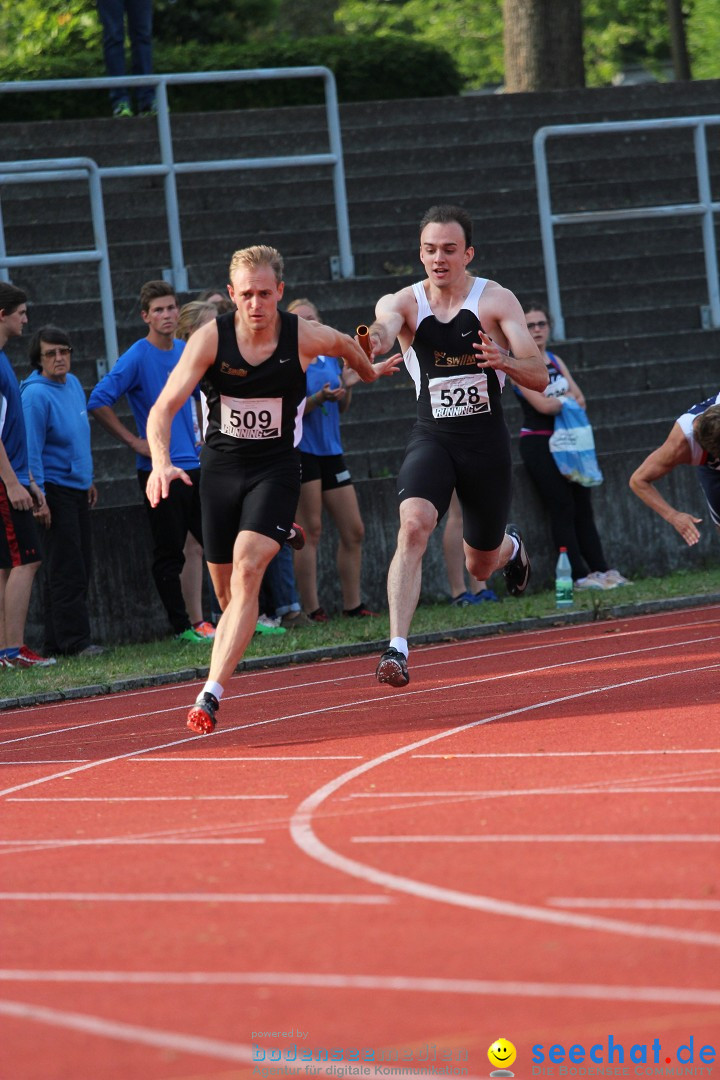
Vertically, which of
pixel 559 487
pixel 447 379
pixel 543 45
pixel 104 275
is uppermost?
pixel 543 45

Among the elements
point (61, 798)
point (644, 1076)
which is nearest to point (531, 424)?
point (61, 798)

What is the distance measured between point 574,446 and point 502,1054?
36.7 ft

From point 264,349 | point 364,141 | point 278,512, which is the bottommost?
point 278,512

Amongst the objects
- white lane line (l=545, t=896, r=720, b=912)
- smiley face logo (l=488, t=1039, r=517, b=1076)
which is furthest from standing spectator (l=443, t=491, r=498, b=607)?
smiley face logo (l=488, t=1039, r=517, b=1076)

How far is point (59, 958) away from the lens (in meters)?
5.01

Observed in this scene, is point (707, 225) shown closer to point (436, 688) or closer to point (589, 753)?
point (436, 688)

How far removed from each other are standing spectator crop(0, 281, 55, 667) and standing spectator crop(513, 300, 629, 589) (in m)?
4.45

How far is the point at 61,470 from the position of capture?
42.2 feet

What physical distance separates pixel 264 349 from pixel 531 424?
6461mm

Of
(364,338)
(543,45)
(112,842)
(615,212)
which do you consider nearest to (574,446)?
(615,212)

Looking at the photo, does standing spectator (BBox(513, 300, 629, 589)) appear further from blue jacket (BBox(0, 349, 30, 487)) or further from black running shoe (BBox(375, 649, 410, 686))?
black running shoe (BBox(375, 649, 410, 686))

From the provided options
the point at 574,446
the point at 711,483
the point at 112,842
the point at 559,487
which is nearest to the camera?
the point at 112,842

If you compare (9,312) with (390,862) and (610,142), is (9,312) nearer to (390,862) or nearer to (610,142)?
(390,862)

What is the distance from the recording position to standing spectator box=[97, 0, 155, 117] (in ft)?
60.8
